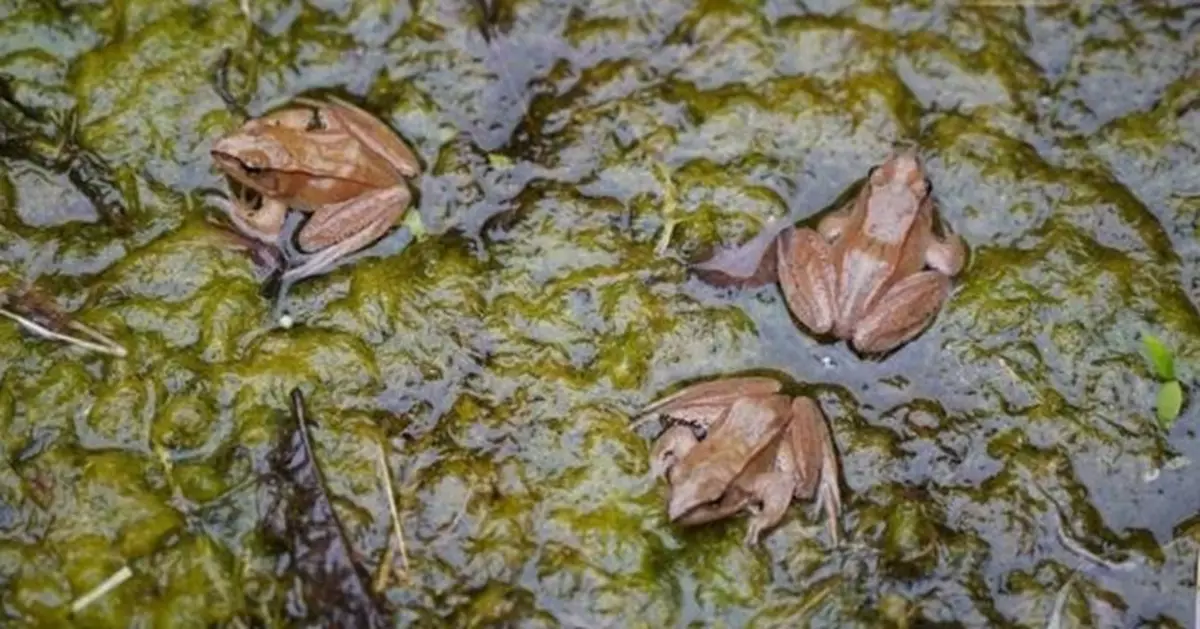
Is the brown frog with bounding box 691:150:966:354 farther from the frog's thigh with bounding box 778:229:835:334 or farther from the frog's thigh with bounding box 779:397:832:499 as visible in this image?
the frog's thigh with bounding box 779:397:832:499

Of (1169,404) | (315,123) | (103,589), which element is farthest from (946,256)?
(103,589)

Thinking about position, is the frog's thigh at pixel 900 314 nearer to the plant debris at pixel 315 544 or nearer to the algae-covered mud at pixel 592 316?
the algae-covered mud at pixel 592 316

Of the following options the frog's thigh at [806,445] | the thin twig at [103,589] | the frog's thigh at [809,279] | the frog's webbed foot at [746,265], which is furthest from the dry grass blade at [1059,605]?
the thin twig at [103,589]

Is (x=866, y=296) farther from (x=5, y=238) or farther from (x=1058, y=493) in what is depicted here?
(x=5, y=238)

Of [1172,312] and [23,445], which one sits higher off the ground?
[1172,312]

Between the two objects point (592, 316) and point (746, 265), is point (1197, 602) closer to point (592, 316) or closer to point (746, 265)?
point (746, 265)

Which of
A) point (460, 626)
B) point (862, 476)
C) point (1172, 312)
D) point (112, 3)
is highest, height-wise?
point (112, 3)

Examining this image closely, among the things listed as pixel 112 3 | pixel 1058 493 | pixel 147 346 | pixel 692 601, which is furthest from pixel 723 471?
pixel 112 3

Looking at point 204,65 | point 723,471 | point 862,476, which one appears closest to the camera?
point 723,471
